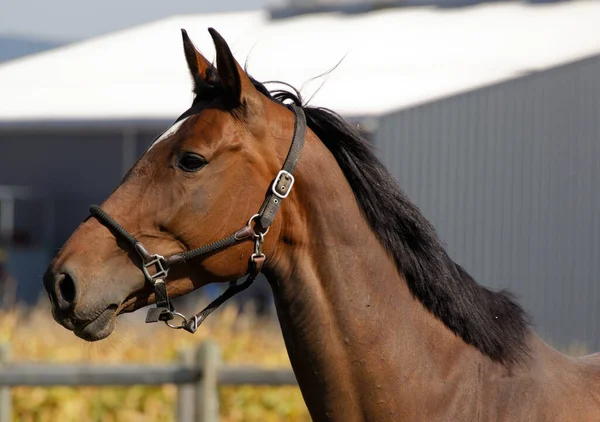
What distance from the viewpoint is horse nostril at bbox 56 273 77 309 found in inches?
123

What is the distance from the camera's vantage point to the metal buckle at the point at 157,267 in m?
3.25

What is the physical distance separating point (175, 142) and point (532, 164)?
1248 centimetres

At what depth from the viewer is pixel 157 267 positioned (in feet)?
10.7

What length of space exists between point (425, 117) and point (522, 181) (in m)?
1.69

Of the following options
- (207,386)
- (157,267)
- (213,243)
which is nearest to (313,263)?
(213,243)

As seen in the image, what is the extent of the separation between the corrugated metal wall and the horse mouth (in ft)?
39.0

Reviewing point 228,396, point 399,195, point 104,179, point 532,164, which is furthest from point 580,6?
point 399,195

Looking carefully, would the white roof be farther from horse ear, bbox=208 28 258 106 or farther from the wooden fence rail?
horse ear, bbox=208 28 258 106

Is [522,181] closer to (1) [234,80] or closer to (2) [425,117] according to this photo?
(2) [425,117]

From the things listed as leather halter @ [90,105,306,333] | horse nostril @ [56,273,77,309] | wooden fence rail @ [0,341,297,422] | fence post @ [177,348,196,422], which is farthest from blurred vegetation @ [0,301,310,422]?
horse nostril @ [56,273,77,309]

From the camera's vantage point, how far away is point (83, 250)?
320 cm

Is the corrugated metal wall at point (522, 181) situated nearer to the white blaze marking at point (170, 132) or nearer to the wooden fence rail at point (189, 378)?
the wooden fence rail at point (189, 378)

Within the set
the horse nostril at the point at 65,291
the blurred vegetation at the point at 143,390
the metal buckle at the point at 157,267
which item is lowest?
the blurred vegetation at the point at 143,390

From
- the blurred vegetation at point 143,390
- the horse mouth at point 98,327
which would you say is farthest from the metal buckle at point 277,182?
the blurred vegetation at point 143,390
